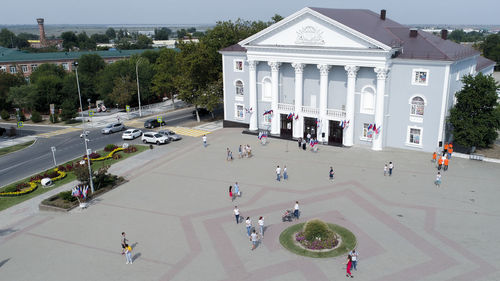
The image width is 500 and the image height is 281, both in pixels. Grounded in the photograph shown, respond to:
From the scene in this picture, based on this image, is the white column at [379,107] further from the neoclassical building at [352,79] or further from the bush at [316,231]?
the bush at [316,231]

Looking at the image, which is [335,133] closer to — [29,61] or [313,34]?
[313,34]

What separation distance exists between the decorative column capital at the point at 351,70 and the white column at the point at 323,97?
2512mm

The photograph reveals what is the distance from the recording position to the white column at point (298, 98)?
50.6 meters

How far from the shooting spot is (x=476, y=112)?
4397cm

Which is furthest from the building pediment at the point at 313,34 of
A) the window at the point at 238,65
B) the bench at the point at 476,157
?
the bench at the point at 476,157

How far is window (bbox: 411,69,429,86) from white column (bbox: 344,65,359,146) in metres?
6.40

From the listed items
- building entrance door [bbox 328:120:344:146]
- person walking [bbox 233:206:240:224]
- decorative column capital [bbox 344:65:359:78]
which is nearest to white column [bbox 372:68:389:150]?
decorative column capital [bbox 344:65:359:78]

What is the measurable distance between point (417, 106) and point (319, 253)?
87.2 feet

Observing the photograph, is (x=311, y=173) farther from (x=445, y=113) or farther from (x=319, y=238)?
(x=445, y=113)

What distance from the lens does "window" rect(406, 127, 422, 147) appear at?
150ft

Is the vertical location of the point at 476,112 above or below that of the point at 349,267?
above

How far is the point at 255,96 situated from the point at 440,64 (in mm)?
24179

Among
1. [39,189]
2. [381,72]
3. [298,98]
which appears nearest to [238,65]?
[298,98]

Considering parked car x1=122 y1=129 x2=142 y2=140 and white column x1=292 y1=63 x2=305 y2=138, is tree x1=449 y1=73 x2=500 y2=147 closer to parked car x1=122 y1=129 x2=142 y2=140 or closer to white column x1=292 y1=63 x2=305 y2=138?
white column x1=292 y1=63 x2=305 y2=138
